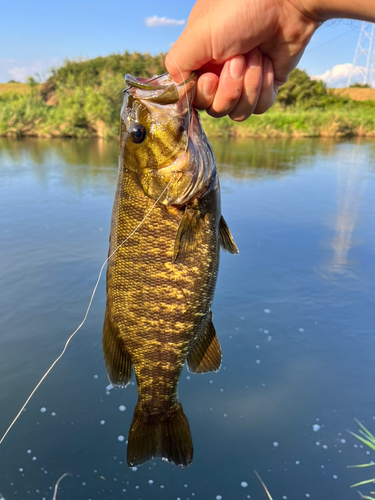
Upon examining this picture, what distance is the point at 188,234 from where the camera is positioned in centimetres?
156

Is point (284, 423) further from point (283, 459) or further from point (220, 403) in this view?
point (220, 403)

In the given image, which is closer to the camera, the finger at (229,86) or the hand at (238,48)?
the hand at (238,48)

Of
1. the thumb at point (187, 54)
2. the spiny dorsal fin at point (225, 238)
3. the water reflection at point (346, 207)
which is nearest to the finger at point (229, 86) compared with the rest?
the thumb at point (187, 54)

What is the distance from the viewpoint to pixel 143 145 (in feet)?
5.28

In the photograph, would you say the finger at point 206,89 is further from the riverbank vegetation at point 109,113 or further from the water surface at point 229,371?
the riverbank vegetation at point 109,113

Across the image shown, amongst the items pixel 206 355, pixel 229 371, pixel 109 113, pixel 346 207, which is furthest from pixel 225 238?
pixel 109 113

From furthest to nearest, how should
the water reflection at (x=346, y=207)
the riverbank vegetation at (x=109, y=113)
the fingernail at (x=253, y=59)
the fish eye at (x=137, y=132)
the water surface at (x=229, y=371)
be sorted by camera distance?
the riverbank vegetation at (x=109, y=113), the water reflection at (x=346, y=207), the water surface at (x=229, y=371), the fingernail at (x=253, y=59), the fish eye at (x=137, y=132)

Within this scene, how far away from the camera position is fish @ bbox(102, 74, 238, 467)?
1.56m

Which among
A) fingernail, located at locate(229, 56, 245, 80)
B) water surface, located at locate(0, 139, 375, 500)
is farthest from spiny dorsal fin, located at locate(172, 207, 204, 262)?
water surface, located at locate(0, 139, 375, 500)

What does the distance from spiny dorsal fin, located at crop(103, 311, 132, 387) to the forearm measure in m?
1.61

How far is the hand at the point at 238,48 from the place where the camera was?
1479 mm

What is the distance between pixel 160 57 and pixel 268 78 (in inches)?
1575

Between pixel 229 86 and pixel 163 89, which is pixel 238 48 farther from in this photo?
pixel 163 89

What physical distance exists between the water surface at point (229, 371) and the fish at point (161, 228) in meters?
1.25
